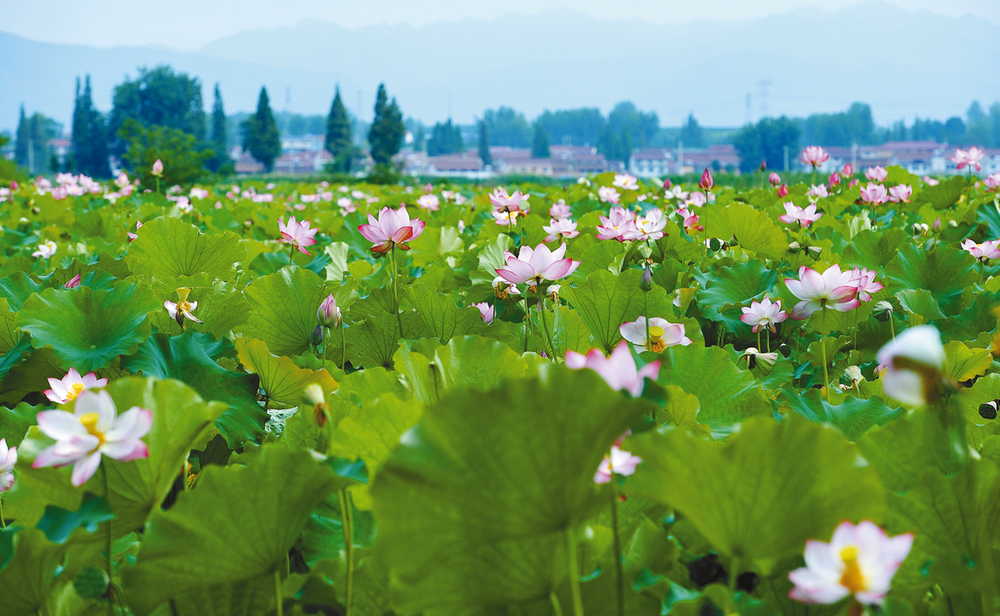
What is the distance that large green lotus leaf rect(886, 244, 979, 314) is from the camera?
5.93 feet

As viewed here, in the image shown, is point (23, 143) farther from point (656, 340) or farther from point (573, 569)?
point (573, 569)

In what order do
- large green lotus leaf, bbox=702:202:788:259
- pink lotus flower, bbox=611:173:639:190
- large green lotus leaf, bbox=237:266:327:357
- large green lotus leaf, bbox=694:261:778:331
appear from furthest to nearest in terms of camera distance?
pink lotus flower, bbox=611:173:639:190 → large green lotus leaf, bbox=702:202:788:259 → large green lotus leaf, bbox=694:261:778:331 → large green lotus leaf, bbox=237:266:327:357

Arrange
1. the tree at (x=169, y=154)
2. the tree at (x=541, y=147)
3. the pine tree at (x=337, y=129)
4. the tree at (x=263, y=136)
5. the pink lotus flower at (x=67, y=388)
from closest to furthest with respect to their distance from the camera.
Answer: the pink lotus flower at (x=67, y=388)
the tree at (x=169, y=154)
the tree at (x=263, y=136)
the pine tree at (x=337, y=129)
the tree at (x=541, y=147)

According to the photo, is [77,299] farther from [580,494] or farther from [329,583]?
[580,494]

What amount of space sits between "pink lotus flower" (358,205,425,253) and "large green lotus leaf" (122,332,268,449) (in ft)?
1.16

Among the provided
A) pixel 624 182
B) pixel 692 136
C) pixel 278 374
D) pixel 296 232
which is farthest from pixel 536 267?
pixel 692 136

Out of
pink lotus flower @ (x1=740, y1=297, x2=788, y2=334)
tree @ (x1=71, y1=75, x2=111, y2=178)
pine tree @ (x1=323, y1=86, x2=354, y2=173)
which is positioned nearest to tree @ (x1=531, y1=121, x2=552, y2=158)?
pine tree @ (x1=323, y1=86, x2=354, y2=173)

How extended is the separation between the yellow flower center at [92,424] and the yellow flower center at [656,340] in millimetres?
822

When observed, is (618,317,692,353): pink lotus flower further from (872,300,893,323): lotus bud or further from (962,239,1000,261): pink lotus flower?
(962,239,1000,261): pink lotus flower

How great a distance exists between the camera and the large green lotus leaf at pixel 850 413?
3.14 feet

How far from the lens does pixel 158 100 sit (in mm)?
55500

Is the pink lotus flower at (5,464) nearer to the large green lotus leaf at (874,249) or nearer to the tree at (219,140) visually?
the large green lotus leaf at (874,249)

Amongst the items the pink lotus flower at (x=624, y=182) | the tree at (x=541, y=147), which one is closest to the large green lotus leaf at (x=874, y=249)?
the pink lotus flower at (x=624, y=182)

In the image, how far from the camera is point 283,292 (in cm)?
139
